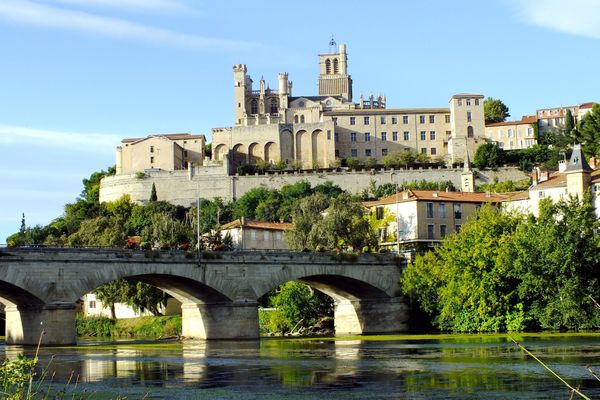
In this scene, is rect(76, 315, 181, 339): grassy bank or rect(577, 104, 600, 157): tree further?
rect(577, 104, 600, 157): tree

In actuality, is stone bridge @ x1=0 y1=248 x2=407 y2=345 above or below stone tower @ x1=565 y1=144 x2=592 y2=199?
below

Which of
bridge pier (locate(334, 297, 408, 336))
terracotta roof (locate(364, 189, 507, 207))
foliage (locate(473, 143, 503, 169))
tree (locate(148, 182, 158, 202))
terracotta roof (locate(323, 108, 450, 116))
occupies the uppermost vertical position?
terracotta roof (locate(323, 108, 450, 116))

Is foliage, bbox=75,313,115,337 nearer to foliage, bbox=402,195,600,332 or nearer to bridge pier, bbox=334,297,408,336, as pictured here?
bridge pier, bbox=334,297,408,336

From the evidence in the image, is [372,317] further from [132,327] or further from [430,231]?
[132,327]

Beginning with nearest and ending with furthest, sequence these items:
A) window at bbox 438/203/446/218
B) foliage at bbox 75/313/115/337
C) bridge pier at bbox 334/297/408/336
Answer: bridge pier at bbox 334/297/408/336 < foliage at bbox 75/313/115/337 < window at bbox 438/203/446/218

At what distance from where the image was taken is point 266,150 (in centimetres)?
15500

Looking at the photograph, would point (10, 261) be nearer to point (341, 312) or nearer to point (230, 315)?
point (230, 315)

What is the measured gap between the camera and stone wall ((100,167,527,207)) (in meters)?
141

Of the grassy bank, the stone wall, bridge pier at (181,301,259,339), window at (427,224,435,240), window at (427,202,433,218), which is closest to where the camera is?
bridge pier at (181,301,259,339)

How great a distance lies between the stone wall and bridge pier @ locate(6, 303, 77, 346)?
3248 inches

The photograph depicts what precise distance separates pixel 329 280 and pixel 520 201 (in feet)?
98.2

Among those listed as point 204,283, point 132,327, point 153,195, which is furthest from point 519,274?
point 153,195

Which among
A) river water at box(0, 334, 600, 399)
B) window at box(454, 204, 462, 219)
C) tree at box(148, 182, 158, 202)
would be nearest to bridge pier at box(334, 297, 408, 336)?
river water at box(0, 334, 600, 399)

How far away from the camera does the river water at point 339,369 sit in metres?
31.5
